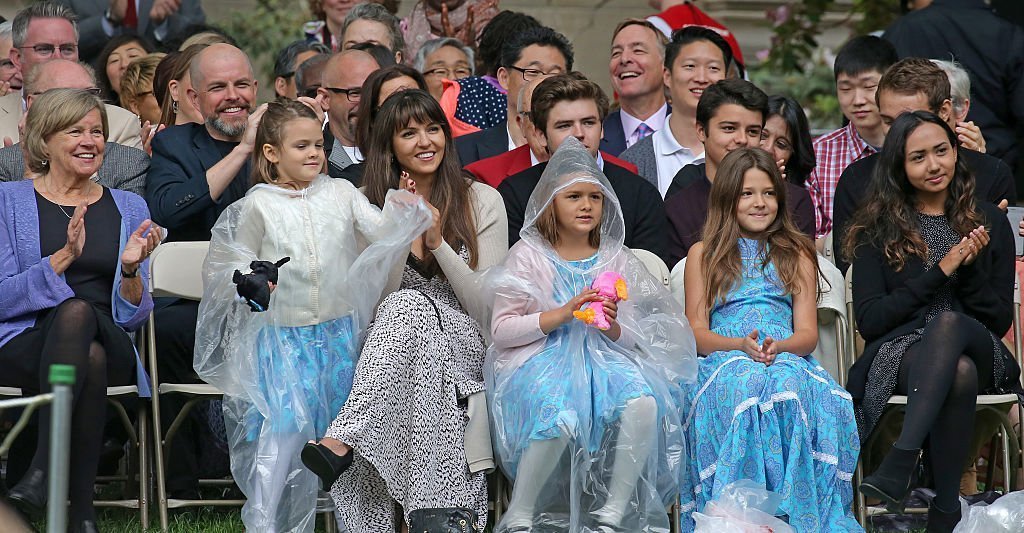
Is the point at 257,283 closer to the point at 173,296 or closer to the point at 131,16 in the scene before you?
the point at 173,296

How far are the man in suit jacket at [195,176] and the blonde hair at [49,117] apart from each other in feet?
1.49

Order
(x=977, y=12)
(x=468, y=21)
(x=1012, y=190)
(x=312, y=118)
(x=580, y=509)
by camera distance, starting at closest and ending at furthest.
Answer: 1. (x=580, y=509)
2. (x=312, y=118)
3. (x=1012, y=190)
4. (x=977, y=12)
5. (x=468, y=21)

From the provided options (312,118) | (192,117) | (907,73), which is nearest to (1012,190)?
(907,73)

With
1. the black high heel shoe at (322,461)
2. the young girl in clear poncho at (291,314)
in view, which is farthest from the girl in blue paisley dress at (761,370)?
the black high heel shoe at (322,461)

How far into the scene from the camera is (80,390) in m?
5.15

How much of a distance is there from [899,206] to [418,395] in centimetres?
201

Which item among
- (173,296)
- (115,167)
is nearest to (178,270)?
(173,296)

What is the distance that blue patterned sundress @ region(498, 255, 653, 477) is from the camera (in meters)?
5.05

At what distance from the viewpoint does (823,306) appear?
5.64 meters

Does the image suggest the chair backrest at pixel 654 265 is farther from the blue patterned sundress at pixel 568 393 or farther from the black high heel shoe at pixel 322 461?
the black high heel shoe at pixel 322 461

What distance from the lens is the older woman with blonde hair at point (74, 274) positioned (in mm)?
5160

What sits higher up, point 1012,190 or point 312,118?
point 312,118

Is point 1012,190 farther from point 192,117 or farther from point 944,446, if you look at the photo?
point 192,117

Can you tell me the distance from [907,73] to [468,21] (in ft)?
10.4
